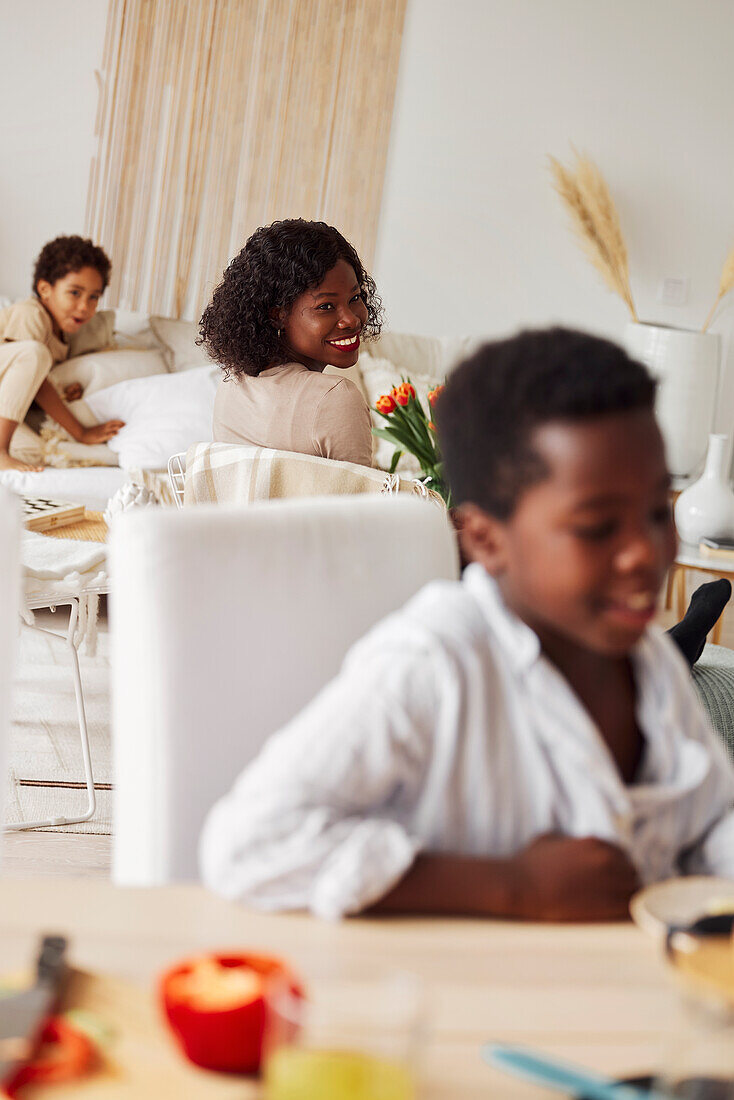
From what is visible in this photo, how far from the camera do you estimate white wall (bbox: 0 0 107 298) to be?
442 centimetres

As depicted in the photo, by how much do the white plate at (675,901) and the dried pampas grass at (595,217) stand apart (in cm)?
442

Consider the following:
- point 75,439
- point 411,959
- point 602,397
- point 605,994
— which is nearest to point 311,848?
point 411,959

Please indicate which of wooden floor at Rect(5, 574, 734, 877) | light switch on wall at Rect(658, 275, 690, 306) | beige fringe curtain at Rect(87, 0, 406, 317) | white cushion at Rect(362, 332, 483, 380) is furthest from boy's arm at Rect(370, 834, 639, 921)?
light switch on wall at Rect(658, 275, 690, 306)

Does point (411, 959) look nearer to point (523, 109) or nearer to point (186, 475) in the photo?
point (186, 475)

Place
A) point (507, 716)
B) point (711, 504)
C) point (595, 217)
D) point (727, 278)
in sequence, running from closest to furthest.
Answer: point (507, 716) → point (711, 504) → point (595, 217) → point (727, 278)

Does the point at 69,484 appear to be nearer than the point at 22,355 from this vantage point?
Yes

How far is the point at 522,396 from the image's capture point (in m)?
0.76

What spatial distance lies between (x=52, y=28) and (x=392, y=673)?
4432 mm

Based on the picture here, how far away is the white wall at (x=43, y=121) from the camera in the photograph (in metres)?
4.42

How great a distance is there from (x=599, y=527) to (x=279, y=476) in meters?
0.96

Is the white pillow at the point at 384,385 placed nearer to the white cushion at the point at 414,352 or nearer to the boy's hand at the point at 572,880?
the white cushion at the point at 414,352

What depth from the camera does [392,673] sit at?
742mm

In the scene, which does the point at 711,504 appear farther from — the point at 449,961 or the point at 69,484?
the point at 449,961

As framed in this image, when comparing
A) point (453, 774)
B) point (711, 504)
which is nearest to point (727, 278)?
point (711, 504)
